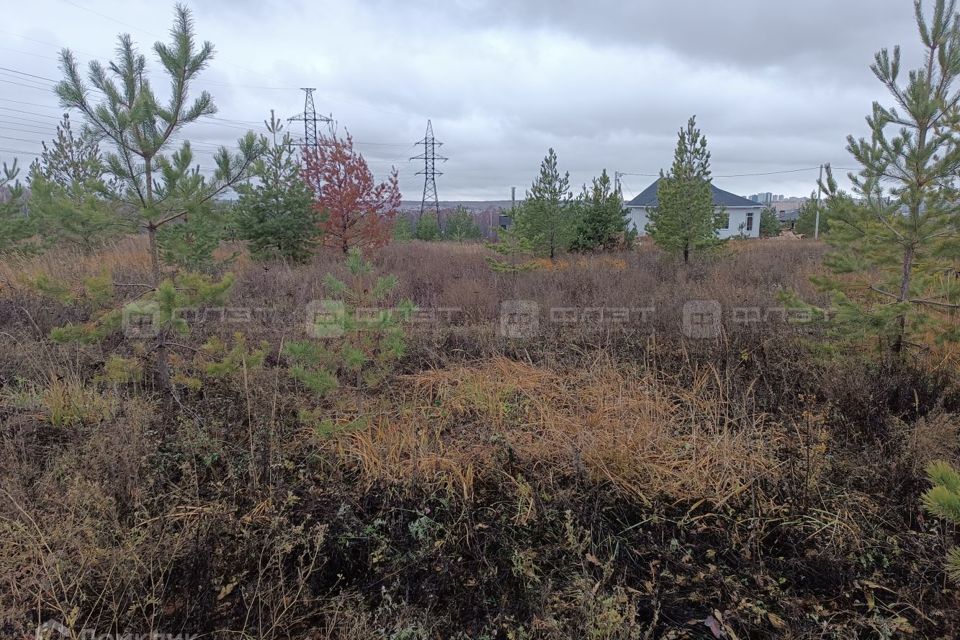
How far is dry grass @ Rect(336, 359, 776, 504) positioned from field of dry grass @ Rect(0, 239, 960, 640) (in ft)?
0.07

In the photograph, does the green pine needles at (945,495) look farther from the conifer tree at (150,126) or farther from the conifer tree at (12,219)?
the conifer tree at (12,219)

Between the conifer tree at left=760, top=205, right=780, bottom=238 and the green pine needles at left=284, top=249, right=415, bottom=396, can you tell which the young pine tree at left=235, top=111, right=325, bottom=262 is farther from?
the conifer tree at left=760, top=205, right=780, bottom=238

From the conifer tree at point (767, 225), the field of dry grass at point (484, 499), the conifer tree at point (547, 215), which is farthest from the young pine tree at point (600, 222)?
the conifer tree at point (767, 225)

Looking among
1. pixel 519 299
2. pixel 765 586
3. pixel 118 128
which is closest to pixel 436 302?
pixel 519 299

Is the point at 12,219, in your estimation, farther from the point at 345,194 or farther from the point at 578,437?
the point at 578,437

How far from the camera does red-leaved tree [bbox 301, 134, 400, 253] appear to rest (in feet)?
36.7

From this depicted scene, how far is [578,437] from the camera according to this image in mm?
→ 3029

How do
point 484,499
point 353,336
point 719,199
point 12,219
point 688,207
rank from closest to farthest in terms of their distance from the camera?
point 484,499
point 353,336
point 12,219
point 688,207
point 719,199

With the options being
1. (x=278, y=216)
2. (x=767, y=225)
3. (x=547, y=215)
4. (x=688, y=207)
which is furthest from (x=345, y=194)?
(x=767, y=225)

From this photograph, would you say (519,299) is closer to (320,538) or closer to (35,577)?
(320,538)

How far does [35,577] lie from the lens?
194cm

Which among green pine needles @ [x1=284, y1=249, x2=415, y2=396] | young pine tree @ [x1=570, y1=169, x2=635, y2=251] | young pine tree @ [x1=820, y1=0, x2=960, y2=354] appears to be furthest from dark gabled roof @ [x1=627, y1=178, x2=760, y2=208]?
green pine needles @ [x1=284, y1=249, x2=415, y2=396]

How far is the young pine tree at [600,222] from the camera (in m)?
14.9

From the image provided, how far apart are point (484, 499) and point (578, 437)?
2.49ft
